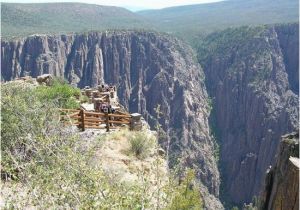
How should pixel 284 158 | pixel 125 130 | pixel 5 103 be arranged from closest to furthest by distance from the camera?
pixel 284 158 < pixel 5 103 < pixel 125 130

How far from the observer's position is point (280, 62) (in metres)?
116

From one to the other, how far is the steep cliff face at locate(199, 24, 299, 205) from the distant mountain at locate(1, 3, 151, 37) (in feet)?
105

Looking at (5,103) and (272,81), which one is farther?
(272,81)

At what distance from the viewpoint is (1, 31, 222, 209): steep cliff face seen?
10156 cm

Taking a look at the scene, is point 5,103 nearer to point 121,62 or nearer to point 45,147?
point 45,147

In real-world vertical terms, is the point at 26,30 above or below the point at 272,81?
above

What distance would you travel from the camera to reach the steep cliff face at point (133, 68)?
3999 inches

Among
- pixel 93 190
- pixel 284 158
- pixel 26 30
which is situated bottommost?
pixel 26 30

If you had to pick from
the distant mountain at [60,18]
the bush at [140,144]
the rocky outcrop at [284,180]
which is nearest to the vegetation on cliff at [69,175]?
the bush at [140,144]

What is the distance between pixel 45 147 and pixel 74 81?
96.6m

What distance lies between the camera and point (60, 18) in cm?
15125

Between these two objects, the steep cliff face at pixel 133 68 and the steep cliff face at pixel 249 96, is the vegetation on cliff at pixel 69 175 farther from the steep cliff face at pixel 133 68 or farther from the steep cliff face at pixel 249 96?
the steep cliff face at pixel 133 68

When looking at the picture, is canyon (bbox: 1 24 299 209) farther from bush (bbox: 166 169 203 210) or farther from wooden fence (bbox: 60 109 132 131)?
bush (bbox: 166 169 203 210)

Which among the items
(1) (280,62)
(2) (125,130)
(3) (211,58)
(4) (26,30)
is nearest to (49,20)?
(4) (26,30)
